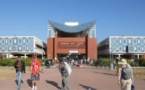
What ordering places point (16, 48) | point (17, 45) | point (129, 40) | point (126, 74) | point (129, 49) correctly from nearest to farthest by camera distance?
1. point (126, 74)
2. point (129, 49)
3. point (129, 40)
4. point (16, 48)
5. point (17, 45)

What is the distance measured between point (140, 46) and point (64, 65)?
3109 inches

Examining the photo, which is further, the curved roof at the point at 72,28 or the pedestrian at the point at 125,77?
the curved roof at the point at 72,28

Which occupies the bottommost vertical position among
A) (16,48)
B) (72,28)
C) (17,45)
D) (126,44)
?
(16,48)

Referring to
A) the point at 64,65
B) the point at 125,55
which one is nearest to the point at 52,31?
the point at 125,55

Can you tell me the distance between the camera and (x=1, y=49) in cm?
8794

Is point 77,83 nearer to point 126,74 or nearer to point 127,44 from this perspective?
point 126,74

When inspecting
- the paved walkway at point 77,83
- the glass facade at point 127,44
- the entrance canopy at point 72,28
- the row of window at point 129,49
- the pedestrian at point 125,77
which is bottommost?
the paved walkway at point 77,83

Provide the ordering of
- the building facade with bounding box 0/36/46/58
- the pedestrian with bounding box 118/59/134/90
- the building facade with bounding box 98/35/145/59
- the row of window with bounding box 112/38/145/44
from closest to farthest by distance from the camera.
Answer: the pedestrian with bounding box 118/59/134/90, the building facade with bounding box 98/35/145/59, the row of window with bounding box 112/38/145/44, the building facade with bounding box 0/36/46/58

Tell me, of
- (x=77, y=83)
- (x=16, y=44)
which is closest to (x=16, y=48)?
(x=16, y=44)

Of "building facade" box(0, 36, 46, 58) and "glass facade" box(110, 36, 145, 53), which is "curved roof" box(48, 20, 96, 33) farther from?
"glass facade" box(110, 36, 145, 53)

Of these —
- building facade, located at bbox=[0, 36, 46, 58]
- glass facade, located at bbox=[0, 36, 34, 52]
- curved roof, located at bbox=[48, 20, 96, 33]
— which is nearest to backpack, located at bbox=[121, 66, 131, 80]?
building facade, located at bbox=[0, 36, 46, 58]

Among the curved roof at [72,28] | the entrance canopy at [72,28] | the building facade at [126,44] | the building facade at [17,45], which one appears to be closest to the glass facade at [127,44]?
the building facade at [126,44]

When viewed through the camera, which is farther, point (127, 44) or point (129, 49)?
point (127, 44)

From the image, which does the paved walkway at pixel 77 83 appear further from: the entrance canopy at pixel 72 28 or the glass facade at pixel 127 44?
the entrance canopy at pixel 72 28
